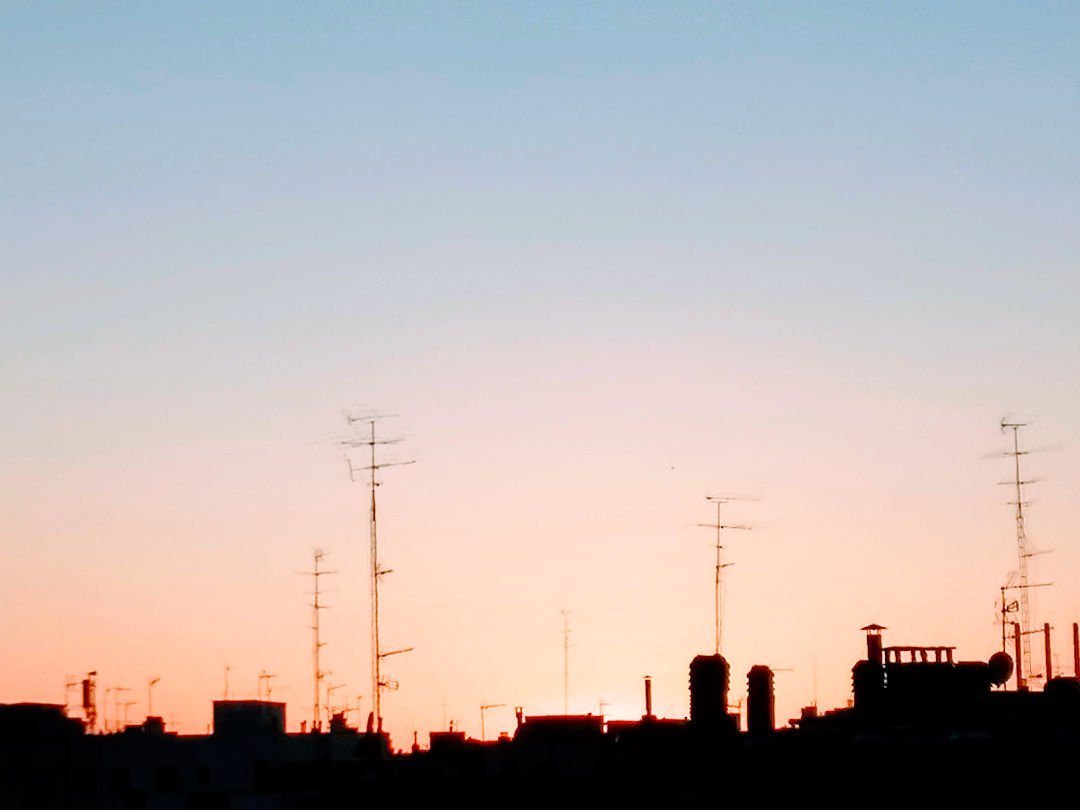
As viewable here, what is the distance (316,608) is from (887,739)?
131 ft

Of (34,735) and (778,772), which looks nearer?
(778,772)

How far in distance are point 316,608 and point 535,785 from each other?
75.4 feet

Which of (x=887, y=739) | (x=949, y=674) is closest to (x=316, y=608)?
(x=949, y=674)

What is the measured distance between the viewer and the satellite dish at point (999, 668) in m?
79.8

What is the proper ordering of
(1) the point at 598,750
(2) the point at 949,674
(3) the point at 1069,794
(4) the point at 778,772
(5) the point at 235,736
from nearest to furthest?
(3) the point at 1069,794
(4) the point at 778,772
(2) the point at 949,674
(1) the point at 598,750
(5) the point at 235,736

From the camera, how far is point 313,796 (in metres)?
93.1

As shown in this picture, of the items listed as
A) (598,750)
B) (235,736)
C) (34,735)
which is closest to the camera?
(598,750)

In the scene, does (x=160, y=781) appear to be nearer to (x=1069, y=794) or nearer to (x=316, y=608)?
(x=316, y=608)

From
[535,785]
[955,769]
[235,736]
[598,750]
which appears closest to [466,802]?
[535,785]

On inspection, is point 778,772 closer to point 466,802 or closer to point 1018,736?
point 1018,736

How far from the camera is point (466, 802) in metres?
79.9

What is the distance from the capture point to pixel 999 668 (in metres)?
80.1

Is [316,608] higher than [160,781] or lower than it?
higher

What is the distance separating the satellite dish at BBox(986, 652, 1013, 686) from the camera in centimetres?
7981
